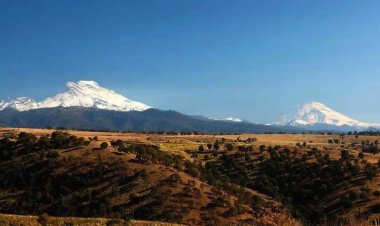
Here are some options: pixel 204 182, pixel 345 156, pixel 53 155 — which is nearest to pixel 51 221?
pixel 204 182

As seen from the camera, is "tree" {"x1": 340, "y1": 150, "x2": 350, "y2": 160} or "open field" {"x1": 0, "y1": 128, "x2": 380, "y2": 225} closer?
"open field" {"x1": 0, "y1": 128, "x2": 380, "y2": 225}

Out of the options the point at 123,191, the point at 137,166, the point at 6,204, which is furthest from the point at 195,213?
the point at 6,204

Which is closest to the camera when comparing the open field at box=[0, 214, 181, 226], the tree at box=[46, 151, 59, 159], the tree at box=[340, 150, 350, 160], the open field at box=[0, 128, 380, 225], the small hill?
the open field at box=[0, 214, 181, 226]

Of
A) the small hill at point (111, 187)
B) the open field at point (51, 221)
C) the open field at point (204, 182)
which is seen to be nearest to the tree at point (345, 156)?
the open field at point (204, 182)

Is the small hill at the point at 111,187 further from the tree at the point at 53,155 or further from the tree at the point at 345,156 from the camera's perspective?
the tree at the point at 345,156

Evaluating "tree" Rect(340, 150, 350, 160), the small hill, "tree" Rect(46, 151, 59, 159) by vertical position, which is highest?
"tree" Rect(340, 150, 350, 160)

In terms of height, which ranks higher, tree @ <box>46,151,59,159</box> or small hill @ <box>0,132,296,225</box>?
tree @ <box>46,151,59,159</box>

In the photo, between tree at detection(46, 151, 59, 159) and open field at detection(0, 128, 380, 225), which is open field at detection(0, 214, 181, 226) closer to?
open field at detection(0, 128, 380, 225)

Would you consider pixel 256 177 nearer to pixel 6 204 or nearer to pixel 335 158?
pixel 335 158

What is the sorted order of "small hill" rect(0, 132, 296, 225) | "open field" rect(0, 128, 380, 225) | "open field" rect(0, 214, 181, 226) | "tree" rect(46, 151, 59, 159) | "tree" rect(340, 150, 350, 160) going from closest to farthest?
"open field" rect(0, 214, 181, 226) < "small hill" rect(0, 132, 296, 225) < "open field" rect(0, 128, 380, 225) < "tree" rect(46, 151, 59, 159) < "tree" rect(340, 150, 350, 160)

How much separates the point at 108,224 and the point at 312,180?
91318 millimetres

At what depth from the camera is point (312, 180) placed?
129m

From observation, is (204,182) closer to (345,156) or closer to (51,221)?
(345,156)

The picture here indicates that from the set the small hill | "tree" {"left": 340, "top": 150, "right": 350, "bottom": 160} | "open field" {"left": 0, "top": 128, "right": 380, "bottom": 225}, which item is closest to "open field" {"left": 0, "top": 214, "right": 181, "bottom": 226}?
the small hill
